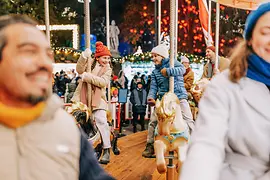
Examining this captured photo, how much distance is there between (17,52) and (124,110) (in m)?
10.3

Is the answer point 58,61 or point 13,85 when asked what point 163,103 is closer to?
point 13,85

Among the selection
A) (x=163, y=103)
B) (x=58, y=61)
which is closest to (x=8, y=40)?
(x=163, y=103)

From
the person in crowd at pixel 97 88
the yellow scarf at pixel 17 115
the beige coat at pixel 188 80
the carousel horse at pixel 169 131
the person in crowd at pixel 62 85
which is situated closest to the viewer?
the yellow scarf at pixel 17 115

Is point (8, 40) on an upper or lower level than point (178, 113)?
upper

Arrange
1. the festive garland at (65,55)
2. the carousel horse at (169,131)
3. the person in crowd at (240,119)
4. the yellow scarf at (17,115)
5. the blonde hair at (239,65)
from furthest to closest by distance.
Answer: the festive garland at (65,55), the carousel horse at (169,131), the blonde hair at (239,65), the person in crowd at (240,119), the yellow scarf at (17,115)

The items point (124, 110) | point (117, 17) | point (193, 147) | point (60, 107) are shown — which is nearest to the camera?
point (60, 107)

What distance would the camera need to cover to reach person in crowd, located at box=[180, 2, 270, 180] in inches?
62.9

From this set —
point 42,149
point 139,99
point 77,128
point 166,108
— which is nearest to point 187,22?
point 139,99

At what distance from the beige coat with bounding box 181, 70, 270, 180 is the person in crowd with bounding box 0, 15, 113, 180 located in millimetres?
473

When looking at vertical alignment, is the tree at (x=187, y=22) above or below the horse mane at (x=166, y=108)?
above

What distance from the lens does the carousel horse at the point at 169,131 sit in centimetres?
418

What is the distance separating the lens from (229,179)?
166 cm

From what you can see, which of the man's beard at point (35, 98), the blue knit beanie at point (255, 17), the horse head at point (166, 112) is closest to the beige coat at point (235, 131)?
the blue knit beanie at point (255, 17)

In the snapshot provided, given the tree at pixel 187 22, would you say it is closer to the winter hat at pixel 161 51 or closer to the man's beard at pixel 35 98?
the winter hat at pixel 161 51
